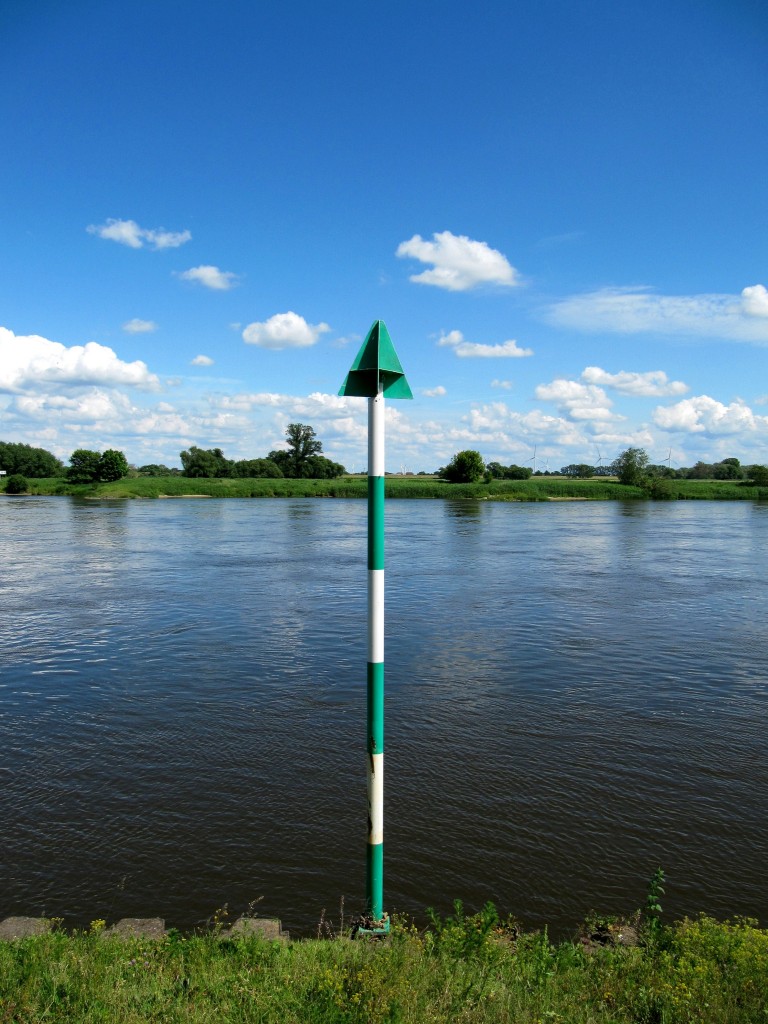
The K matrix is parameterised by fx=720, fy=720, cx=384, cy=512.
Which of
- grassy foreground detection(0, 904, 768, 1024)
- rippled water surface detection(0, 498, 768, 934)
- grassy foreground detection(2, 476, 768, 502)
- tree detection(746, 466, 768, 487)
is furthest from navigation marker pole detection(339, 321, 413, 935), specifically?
tree detection(746, 466, 768, 487)

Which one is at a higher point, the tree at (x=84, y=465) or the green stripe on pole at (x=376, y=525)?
the tree at (x=84, y=465)

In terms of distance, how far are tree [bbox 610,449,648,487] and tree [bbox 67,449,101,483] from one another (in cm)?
8742

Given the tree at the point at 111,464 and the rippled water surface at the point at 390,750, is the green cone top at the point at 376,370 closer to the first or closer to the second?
the rippled water surface at the point at 390,750

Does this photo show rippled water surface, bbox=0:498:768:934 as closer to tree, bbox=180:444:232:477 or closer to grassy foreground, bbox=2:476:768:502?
grassy foreground, bbox=2:476:768:502

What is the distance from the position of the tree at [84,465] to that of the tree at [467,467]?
59.9 metres

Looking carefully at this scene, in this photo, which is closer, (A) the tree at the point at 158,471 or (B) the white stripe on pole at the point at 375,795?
(B) the white stripe on pole at the point at 375,795

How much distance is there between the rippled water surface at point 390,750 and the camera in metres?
8.00

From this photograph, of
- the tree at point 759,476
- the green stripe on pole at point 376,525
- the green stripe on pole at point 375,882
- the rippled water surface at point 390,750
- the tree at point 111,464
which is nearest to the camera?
the green stripe on pole at point 376,525

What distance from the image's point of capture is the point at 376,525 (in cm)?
631

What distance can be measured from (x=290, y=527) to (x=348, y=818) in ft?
165

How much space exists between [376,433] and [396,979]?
4.34 metres

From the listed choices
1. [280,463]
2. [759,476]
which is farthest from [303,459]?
[759,476]

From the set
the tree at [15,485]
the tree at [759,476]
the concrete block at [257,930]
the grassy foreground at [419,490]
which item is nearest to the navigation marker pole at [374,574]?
the concrete block at [257,930]

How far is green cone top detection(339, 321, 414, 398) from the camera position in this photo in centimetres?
646
